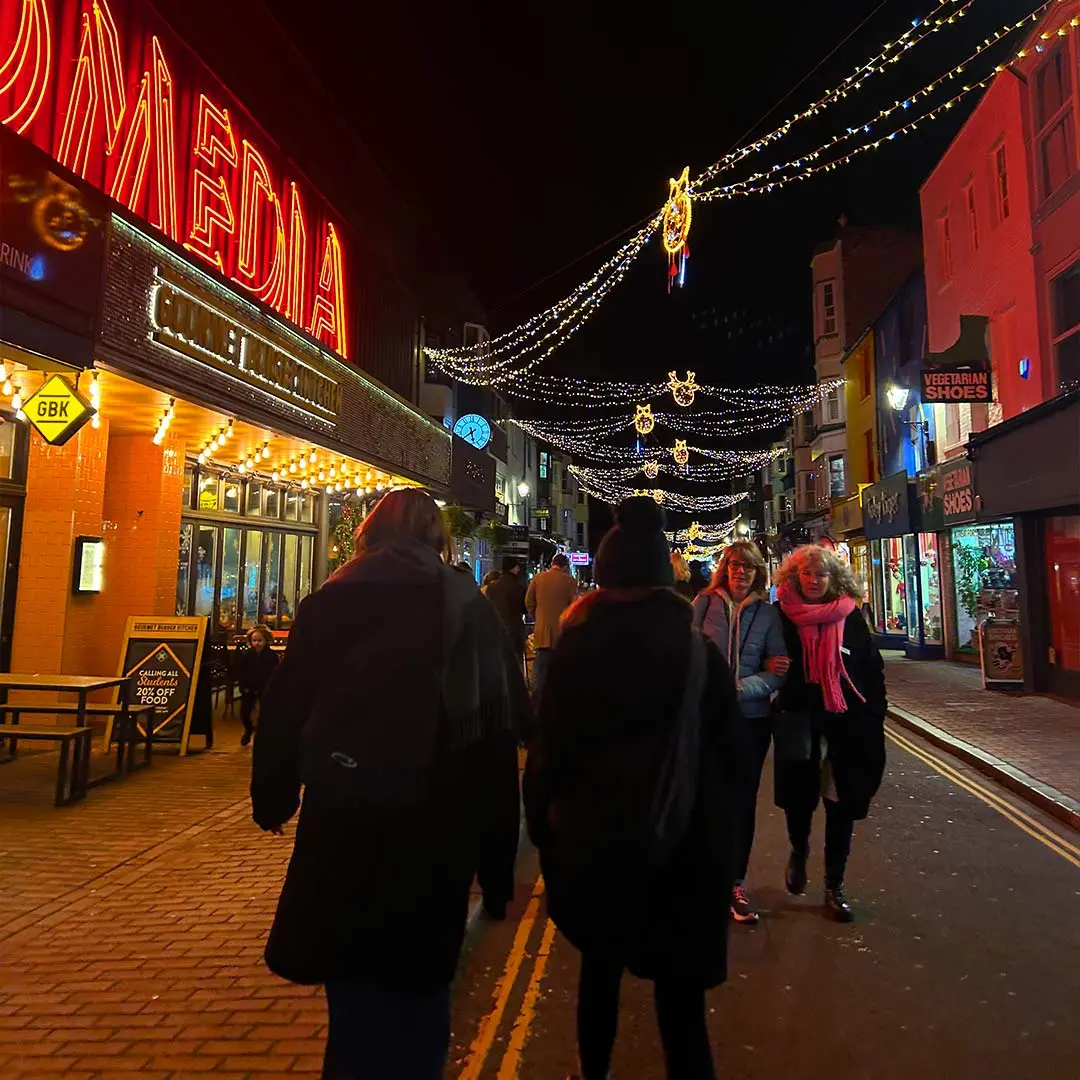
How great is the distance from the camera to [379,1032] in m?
2.09

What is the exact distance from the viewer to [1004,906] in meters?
4.46

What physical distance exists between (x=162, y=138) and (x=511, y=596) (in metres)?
6.73

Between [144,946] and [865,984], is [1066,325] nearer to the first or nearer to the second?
[865,984]

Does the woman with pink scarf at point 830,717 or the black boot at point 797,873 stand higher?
the woman with pink scarf at point 830,717

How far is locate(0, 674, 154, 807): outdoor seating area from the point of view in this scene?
20.6ft

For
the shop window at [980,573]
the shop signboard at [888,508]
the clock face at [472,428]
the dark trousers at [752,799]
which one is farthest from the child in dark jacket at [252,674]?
the clock face at [472,428]

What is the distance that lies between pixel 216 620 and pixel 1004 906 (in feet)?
34.8

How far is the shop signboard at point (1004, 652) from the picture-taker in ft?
40.3

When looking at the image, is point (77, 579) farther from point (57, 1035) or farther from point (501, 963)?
point (501, 963)

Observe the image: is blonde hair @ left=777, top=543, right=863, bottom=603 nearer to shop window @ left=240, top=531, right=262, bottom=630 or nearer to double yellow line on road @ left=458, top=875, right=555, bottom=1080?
double yellow line on road @ left=458, top=875, right=555, bottom=1080

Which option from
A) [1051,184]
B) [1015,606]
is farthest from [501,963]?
[1051,184]

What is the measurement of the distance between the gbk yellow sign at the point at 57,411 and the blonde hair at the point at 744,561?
527 cm

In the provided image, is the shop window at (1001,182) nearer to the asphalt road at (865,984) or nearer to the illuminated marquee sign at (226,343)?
the illuminated marquee sign at (226,343)

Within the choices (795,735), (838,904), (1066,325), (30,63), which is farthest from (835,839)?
(1066,325)
